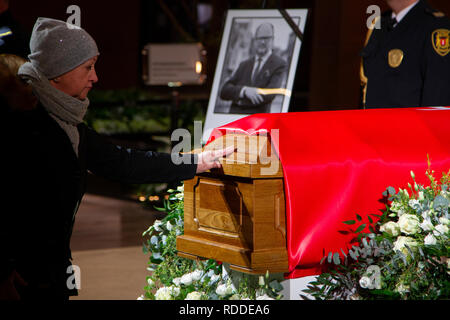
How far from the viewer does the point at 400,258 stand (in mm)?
2316

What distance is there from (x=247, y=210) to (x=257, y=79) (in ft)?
7.58

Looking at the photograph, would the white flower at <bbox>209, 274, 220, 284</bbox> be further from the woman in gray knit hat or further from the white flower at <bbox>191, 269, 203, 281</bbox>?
the woman in gray knit hat

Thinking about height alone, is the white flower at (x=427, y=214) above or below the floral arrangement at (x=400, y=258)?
above

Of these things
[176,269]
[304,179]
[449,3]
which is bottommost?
[176,269]

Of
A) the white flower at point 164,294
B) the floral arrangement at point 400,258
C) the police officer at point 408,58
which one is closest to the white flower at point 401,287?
the floral arrangement at point 400,258

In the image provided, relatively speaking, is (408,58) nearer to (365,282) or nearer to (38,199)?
(365,282)

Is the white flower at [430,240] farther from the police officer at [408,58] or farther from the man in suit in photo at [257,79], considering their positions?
the man in suit in photo at [257,79]

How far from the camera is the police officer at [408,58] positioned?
344 cm

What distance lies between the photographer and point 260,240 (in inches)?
90.1

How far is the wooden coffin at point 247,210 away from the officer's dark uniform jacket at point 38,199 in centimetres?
46

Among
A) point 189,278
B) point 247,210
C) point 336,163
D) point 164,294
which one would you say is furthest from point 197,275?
point 336,163

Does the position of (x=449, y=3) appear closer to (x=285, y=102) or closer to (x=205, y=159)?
(x=285, y=102)
